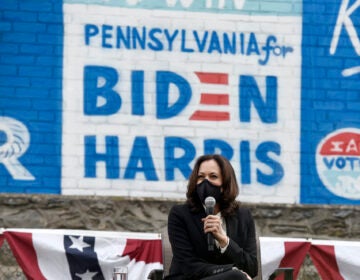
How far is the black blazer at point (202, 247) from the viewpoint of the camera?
21.0ft

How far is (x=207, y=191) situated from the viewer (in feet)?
21.6

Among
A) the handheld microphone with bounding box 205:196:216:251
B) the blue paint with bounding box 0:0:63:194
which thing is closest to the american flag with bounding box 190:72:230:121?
the blue paint with bounding box 0:0:63:194

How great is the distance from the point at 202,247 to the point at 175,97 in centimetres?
311

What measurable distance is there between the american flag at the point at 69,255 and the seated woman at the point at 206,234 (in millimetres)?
1195

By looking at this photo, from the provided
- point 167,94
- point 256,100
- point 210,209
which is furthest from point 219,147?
point 210,209

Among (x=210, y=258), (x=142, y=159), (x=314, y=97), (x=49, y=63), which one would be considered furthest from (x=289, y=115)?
(x=210, y=258)

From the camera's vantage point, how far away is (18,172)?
9.22 metres

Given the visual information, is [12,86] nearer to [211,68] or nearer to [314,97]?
[211,68]

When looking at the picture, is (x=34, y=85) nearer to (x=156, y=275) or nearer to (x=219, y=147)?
(x=219, y=147)

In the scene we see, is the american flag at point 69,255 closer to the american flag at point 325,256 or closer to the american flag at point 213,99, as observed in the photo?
the american flag at point 325,256

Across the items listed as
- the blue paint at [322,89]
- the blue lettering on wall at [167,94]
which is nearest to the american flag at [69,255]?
the blue lettering on wall at [167,94]

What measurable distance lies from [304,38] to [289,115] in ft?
2.51

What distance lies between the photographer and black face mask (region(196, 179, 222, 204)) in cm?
657

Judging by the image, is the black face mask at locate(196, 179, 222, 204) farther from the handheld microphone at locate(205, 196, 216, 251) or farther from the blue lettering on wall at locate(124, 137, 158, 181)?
the blue lettering on wall at locate(124, 137, 158, 181)
